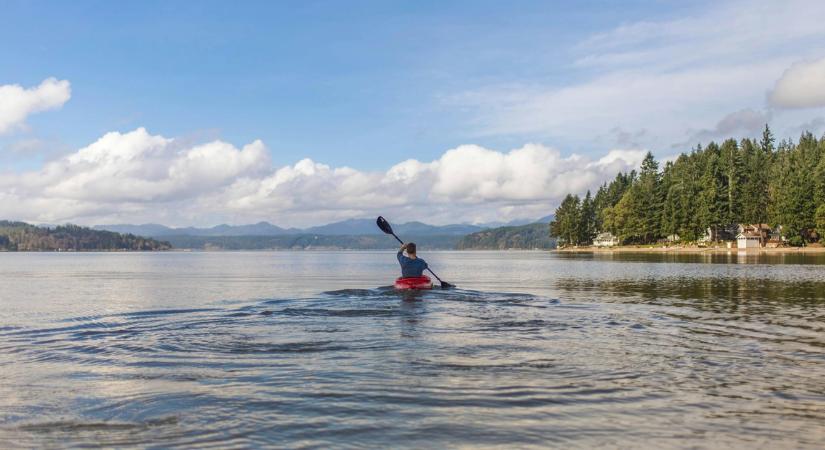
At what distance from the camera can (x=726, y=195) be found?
145375 millimetres

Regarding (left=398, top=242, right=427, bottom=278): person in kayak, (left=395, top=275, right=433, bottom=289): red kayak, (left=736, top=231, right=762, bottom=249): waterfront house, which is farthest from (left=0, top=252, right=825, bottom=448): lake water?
(left=736, top=231, right=762, bottom=249): waterfront house

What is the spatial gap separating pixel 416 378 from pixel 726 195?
151555mm

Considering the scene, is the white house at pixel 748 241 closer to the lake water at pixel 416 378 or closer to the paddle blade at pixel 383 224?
the paddle blade at pixel 383 224

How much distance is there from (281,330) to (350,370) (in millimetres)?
7072

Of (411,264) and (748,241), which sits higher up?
(748,241)

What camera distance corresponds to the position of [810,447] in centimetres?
812

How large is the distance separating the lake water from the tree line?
120m

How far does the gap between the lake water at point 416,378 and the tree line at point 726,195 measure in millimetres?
119577

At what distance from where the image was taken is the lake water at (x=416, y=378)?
8797 mm

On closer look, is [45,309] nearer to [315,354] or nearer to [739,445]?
[315,354]

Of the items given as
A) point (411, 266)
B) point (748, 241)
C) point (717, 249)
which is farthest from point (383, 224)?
point (717, 249)

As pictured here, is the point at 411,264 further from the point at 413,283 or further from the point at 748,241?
the point at 748,241

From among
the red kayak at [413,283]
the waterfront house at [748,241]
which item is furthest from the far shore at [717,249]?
the red kayak at [413,283]

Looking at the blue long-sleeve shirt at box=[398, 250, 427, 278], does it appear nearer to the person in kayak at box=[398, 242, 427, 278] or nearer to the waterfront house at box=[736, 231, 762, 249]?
the person in kayak at box=[398, 242, 427, 278]
